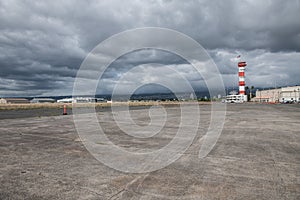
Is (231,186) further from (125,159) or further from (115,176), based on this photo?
(125,159)

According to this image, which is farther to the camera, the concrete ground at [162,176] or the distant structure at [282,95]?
the distant structure at [282,95]

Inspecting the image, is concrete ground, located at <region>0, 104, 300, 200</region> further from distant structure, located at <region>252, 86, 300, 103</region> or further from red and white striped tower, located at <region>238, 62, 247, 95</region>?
distant structure, located at <region>252, 86, 300, 103</region>

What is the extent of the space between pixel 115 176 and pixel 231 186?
216cm

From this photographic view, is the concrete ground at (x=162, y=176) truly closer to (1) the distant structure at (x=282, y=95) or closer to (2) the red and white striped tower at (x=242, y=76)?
(2) the red and white striped tower at (x=242, y=76)

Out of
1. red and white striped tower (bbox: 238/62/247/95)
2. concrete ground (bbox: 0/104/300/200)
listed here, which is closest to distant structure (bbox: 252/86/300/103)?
red and white striped tower (bbox: 238/62/247/95)

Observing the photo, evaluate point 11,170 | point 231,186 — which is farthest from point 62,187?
point 231,186

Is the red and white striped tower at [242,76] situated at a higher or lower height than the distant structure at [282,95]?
higher

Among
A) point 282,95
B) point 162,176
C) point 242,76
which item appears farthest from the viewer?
point 282,95

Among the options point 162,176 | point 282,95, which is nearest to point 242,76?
point 282,95

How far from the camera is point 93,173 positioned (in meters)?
4.54

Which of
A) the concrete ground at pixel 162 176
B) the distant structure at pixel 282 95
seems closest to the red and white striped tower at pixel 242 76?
the distant structure at pixel 282 95

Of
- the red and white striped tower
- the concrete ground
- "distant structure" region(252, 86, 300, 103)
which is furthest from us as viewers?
"distant structure" region(252, 86, 300, 103)

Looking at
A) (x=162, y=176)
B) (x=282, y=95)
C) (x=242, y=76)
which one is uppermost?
(x=242, y=76)

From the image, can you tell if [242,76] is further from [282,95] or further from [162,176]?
[162,176]
